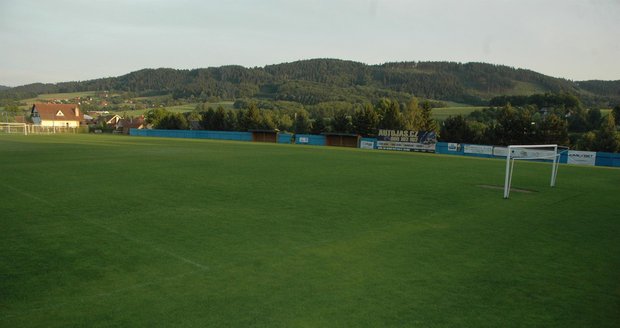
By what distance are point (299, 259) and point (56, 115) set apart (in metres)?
130

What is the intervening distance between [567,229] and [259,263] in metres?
8.58

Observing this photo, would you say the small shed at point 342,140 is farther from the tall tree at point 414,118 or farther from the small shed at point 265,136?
the tall tree at point 414,118

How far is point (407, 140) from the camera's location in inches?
2224

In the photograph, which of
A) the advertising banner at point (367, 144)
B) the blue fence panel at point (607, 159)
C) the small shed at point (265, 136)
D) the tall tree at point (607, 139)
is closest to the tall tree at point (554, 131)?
the tall tree at point (607, 139)

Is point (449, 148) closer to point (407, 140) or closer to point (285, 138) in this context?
point (407, 140)

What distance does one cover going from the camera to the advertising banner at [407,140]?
54438 millimetres

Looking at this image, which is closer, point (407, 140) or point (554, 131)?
point (407, 140)

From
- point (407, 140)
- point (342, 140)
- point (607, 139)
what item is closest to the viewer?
point (407, 140)

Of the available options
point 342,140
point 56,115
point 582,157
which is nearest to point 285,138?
A: point 342,140

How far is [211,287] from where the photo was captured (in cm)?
663

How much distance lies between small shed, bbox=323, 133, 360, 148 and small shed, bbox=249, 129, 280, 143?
1062 cm

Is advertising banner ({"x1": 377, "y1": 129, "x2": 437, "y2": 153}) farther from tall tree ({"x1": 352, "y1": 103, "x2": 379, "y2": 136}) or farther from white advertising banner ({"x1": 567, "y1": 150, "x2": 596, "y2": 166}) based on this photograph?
tall tree ({"x1": 352, "y1": 103, "x2": 379, "y2": 136})

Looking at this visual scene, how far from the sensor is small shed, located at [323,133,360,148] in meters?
66.1

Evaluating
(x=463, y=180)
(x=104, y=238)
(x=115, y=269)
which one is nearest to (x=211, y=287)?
(x=115, y=269)
